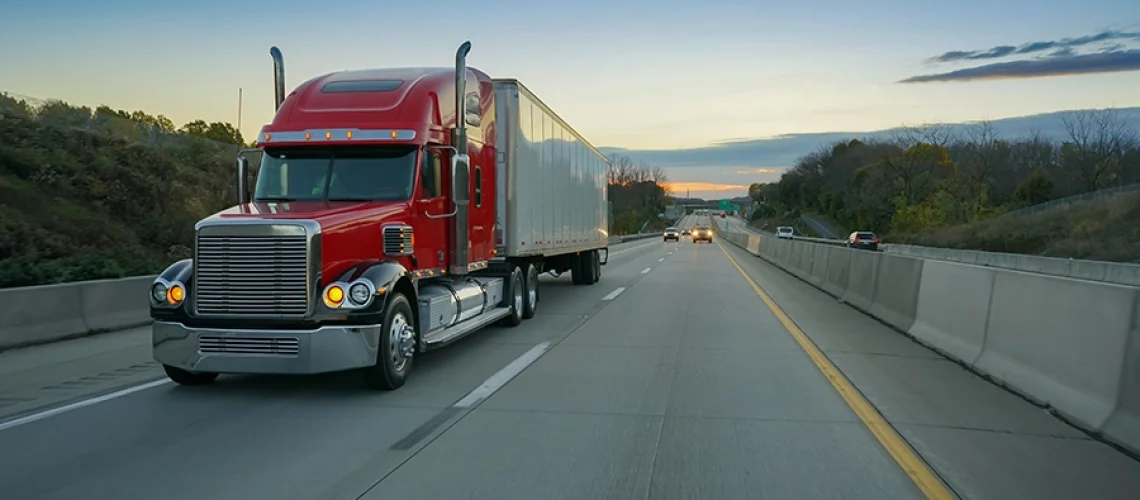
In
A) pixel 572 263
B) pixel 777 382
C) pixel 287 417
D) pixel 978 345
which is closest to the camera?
pixel 287 417

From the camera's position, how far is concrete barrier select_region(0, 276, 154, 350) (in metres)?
11.2

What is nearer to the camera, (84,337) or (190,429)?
(190,429)

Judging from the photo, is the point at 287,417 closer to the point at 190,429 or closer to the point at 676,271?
the point at 190,429

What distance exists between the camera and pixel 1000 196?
91.1 metres

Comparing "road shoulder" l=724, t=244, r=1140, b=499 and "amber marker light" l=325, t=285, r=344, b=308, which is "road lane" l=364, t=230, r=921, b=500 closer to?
"road shoulder" l=724, t=244, r=1140, b=499

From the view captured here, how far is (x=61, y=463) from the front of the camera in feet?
19.9

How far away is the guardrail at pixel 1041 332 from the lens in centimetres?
698

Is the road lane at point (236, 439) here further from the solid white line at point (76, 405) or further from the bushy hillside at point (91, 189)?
the bushy hillside at point (91, 189)

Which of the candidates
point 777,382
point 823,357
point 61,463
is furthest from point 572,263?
point 61,463

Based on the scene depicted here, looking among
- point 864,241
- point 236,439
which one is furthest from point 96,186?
point 864,241

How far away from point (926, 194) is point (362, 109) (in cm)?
8977

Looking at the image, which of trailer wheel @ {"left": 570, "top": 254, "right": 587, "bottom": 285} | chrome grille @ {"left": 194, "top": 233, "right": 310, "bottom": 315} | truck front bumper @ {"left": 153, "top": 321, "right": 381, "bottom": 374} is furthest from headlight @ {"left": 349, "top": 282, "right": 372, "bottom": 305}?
trailer wheel @ {"left": 570, "top": 254, "right": 587, "bottom": 285}

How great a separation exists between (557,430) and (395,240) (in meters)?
3.29

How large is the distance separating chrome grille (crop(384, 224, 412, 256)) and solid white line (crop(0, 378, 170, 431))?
2.68 m
